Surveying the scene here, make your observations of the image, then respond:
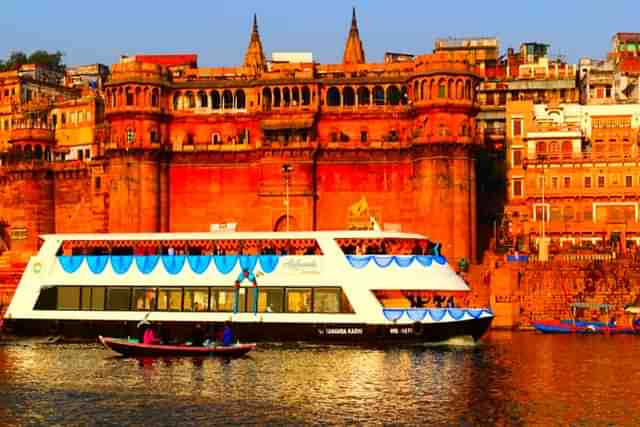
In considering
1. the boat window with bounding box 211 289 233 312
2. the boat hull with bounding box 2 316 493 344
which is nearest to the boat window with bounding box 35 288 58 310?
the boat hull with bounding box 2 316 493 344

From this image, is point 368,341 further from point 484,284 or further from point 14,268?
point 14,268

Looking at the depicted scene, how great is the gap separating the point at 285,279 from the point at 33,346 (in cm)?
1377

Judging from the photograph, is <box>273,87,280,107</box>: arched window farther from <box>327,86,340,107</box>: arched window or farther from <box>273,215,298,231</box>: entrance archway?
<box>273,215,298,231</box>: entrance archway

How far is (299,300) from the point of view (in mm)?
60375

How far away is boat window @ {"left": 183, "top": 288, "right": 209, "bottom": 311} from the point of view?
201 feet

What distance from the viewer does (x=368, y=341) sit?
59.4 metres

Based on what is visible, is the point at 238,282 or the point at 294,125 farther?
the point at 294,125

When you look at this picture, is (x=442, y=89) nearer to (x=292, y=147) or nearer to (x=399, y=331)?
(x=292, y=147)

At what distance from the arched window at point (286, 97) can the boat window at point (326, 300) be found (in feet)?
106

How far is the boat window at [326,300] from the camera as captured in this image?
59781 mm

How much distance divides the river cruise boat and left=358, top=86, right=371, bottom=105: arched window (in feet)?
95.8

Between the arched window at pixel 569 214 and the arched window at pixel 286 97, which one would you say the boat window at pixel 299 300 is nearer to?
the arched window at pixel 286 97

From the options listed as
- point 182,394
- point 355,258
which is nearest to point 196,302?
point 355,258

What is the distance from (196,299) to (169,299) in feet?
4.57
